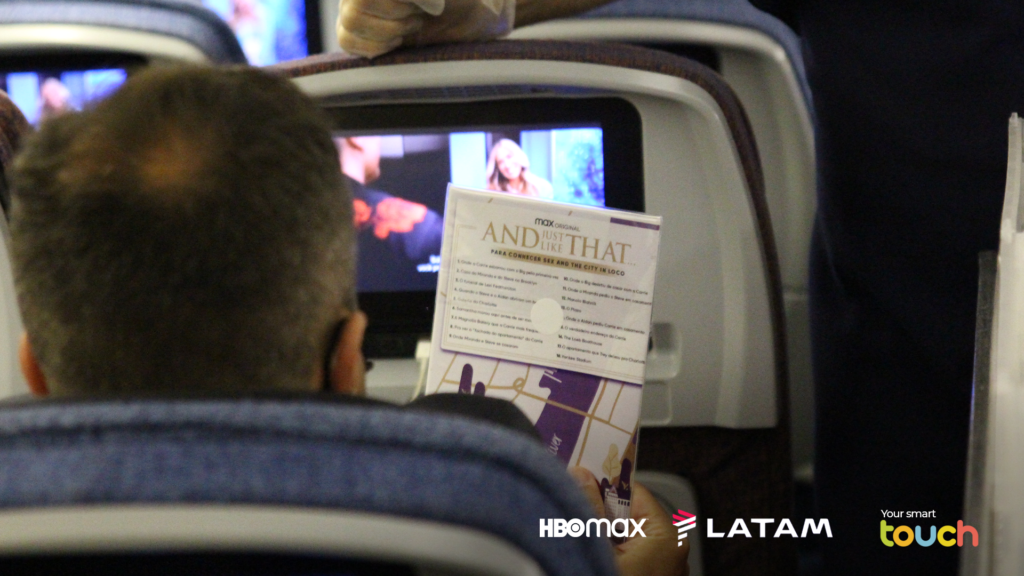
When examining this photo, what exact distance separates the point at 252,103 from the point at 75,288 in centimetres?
17

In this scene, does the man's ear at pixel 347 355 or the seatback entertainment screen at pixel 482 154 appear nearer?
the man's ear at pixel 347 355

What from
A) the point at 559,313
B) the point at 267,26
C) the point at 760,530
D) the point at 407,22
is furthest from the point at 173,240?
the point at 267,26

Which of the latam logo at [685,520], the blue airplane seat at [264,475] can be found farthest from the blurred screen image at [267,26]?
the blue airplane seat at [264,475]

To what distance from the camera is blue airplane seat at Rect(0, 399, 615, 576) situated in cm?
37

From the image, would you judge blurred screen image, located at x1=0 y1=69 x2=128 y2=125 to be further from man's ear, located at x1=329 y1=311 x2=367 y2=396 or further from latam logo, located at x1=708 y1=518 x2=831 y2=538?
latam logo, located at x1=708 y1=518 x2=831 y2=538

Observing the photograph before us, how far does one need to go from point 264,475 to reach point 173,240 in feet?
0.65

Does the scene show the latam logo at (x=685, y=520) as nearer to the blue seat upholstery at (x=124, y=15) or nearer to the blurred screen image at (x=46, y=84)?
the blue seat upholstery at (x=124, y=15)

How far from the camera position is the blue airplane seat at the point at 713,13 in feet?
4.63

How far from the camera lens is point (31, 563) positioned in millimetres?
401

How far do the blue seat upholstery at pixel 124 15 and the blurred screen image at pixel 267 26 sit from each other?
69cm

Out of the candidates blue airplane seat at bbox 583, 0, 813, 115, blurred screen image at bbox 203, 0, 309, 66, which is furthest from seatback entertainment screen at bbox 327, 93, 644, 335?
blurred screen image at bbox 203, 0, 309, 66

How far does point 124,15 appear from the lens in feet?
5.20

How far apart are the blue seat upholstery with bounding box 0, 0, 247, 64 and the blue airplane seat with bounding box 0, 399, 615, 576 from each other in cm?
134

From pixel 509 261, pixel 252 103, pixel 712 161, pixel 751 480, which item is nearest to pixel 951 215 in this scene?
pixel 712 161
